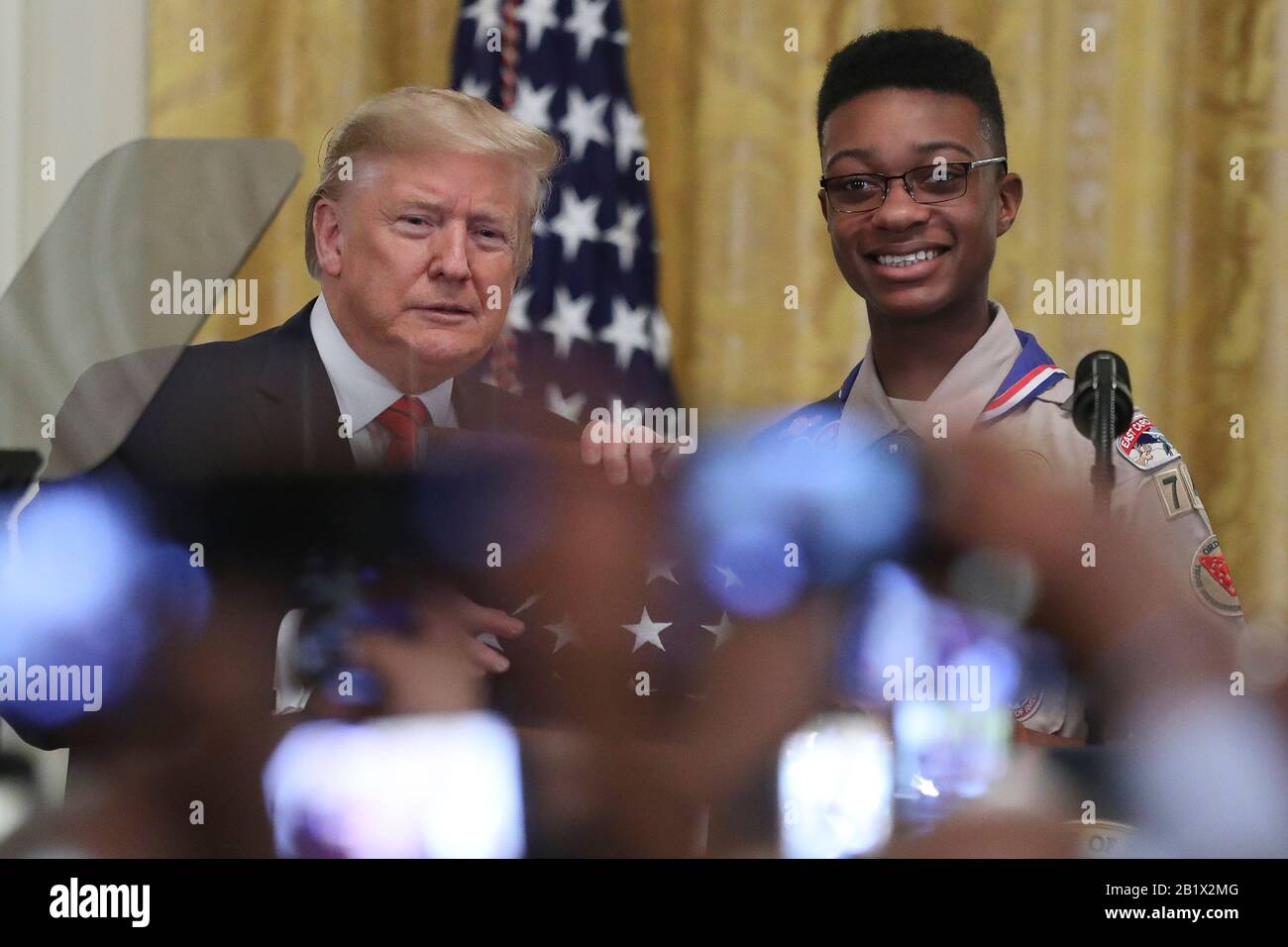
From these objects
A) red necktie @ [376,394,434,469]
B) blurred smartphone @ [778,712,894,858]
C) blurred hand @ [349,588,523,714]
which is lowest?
blurred smartphone @ [778,712,894,858]

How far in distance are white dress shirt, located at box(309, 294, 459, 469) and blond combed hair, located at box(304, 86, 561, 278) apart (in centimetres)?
12

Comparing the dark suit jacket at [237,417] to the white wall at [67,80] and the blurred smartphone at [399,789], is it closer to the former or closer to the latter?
the blurred smartphone at [399,789]

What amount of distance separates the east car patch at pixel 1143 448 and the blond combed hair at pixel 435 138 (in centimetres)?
77

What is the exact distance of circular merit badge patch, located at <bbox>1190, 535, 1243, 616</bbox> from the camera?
145 centimetres

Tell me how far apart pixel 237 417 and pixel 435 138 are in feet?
1.39

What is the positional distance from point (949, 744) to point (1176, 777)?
0.91ft

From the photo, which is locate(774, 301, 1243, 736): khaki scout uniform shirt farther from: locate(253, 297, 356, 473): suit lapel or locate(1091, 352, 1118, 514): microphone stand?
locate(253, 297, 356, 473): suit lapel

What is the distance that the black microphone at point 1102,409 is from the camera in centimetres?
143

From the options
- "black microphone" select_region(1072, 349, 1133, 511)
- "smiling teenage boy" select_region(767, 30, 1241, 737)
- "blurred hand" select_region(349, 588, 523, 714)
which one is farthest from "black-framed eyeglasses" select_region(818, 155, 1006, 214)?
"blurred hand" select_region(349, 588, 523, 714)

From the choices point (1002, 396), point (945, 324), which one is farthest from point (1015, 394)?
point (945, 324)

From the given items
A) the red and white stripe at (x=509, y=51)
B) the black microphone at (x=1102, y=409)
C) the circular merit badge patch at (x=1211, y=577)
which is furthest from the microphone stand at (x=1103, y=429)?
the red and white stripe at (x=509, y=51)

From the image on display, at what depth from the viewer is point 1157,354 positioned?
72.2 inches
